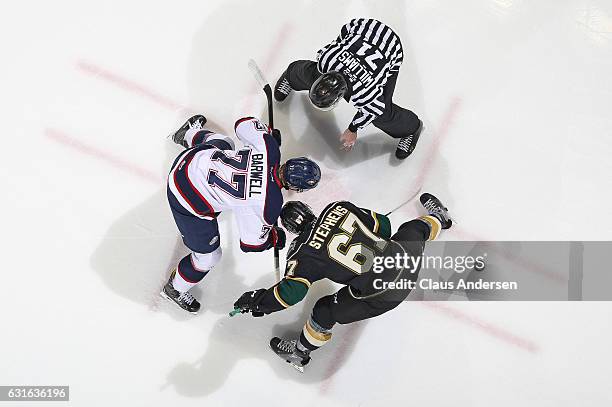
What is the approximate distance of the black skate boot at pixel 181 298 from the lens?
3957mm

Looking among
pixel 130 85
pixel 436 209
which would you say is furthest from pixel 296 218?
pixel 130 85

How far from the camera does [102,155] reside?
14.3 feet

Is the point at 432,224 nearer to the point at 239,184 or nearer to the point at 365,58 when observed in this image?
the point at 365,58

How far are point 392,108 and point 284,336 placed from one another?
1606mm

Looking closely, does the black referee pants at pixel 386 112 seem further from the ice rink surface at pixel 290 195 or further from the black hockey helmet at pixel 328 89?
the black hockey helmet at pixel 328 89

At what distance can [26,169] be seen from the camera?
4.32 m

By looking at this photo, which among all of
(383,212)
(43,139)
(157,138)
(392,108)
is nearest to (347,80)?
(392,108)

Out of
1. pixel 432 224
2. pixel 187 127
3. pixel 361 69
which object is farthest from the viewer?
pixel 187 127

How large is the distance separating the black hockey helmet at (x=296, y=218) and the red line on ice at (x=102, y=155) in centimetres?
127

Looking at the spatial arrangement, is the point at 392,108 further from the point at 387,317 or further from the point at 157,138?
the point at 157,138

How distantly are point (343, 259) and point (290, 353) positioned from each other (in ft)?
3.07

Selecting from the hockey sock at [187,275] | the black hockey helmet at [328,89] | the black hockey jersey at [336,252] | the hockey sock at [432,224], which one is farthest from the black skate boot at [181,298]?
the hockey sock at [432,224]

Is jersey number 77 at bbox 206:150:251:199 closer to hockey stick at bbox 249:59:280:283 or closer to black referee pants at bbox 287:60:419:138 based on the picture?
hockey stick at bbox 249:59:280:283

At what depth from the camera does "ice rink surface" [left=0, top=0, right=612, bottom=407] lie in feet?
13.0
